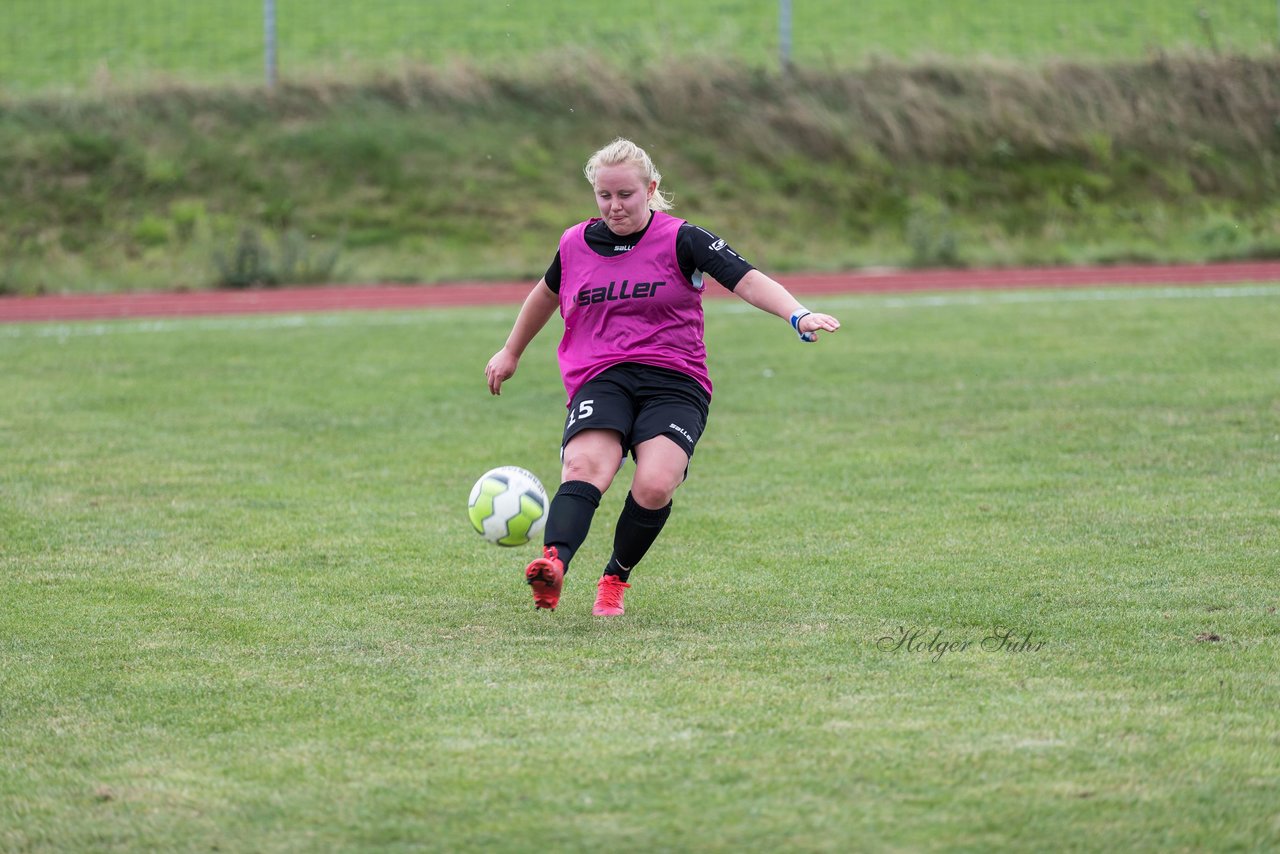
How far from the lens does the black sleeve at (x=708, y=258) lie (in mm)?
5465

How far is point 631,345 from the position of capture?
5484 mm

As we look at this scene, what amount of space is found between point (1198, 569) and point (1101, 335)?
7328mm

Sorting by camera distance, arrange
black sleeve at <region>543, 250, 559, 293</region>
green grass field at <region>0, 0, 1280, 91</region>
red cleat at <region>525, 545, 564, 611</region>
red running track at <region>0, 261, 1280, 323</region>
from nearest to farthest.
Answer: red cleat at <region>525, 545, 564, 611</region>
black sleeve at <region>543, 250, 559, 293</region>
red running track at <region>0, 261, 1280, 323</region>
green grass field at <region>0, 0, 1280, 91</region>

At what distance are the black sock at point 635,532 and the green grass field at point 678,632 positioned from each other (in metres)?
0.18

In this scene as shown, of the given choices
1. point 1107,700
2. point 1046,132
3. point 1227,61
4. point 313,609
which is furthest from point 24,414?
point 1227,61

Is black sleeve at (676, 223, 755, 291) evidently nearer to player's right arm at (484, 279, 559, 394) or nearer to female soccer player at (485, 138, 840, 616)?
female soccer player at (485, 138, 840, 616)

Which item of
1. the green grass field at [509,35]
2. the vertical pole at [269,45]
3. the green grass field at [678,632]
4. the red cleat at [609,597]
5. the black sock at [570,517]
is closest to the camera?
the green grass field at [678,632]

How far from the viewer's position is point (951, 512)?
22.7 feet

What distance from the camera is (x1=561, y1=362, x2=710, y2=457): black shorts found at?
5324 millimetres

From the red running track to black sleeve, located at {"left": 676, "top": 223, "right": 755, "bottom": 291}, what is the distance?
443 inches

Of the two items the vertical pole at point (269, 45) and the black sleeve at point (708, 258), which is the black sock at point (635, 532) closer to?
the black sleeve at point (708, 258)

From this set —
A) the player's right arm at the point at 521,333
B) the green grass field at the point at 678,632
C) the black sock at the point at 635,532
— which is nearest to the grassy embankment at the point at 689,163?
the green grass field at the point at 678,632

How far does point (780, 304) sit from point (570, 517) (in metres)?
0.99

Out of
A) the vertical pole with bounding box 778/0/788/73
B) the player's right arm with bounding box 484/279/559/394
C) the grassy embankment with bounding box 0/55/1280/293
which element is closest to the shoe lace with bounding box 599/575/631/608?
the player's right arm with bounding box 484/279/559/394
